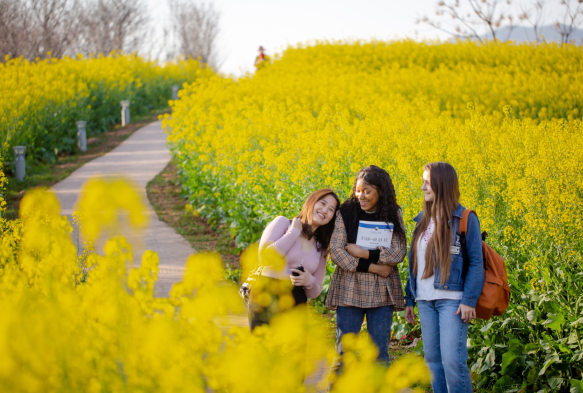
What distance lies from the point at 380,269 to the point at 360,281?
0.14 meters

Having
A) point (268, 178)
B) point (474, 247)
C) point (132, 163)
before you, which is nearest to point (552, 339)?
point (474, 247)

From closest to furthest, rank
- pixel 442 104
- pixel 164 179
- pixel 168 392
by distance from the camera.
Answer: pixel 168 392 < pixel 442 104 < pixel 164 179

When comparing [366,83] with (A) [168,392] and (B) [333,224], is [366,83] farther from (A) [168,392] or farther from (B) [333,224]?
(A) [168,392]

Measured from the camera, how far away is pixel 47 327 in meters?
1.66

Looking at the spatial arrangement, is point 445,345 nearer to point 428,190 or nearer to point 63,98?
point 428,190

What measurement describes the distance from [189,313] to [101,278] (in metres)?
0.53

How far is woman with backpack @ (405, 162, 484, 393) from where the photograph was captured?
3.02 metres

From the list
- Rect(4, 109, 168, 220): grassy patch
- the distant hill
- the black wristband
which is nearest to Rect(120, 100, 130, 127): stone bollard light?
Rect(4, 109, 168, 220): grassy patch

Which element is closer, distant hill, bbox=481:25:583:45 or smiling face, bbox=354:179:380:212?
smiling face, bbox=354:179:380:212

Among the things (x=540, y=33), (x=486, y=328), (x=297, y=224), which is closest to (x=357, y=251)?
(x=297, y=224)

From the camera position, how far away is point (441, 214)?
3121 millimetres

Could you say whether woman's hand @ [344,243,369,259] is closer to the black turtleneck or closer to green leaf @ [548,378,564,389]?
the black turtleneck

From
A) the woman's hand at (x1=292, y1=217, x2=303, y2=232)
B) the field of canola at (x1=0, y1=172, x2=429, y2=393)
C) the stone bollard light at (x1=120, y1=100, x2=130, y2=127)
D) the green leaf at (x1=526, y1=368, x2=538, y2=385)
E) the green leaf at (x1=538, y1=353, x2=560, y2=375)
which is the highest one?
the stone bollard light at (x1=120, y1=100, x2=130, y2=127)

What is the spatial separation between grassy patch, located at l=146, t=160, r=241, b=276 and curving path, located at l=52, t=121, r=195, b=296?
135 mm
